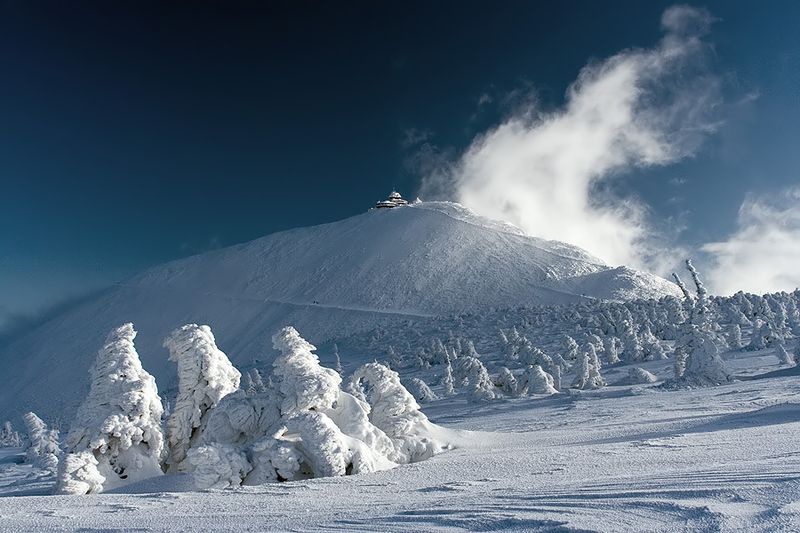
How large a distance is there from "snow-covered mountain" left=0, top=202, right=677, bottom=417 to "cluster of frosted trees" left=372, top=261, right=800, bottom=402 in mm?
23743

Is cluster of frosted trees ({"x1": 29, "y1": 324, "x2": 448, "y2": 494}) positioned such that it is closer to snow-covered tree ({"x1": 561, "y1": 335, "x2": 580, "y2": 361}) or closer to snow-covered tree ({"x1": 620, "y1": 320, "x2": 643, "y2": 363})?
snow-covered tree ({"x1": 620, "y1": 320, "x2": 643, "y2": 363})

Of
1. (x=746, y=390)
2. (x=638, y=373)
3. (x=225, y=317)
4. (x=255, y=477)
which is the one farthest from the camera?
(x=225, y=317)

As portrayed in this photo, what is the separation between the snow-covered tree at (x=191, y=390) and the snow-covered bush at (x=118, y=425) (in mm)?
662

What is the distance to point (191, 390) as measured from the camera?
18266 mm

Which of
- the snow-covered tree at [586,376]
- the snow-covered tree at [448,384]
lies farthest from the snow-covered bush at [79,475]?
the snow-covered tree at [448,384]

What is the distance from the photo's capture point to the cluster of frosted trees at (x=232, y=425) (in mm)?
12219

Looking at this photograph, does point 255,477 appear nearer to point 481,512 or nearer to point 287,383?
point 287,383

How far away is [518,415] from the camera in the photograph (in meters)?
26.3

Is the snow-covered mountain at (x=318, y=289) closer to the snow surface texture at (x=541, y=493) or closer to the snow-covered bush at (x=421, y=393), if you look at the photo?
the snow-covered bush at (x=421, y=393)

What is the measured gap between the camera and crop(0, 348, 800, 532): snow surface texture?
5.05m

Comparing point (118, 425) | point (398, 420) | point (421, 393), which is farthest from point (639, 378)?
point (118, 425)

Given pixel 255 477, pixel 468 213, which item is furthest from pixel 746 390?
pixel 468 213

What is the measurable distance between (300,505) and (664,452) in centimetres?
628

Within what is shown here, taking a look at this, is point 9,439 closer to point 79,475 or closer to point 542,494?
point 79,475
